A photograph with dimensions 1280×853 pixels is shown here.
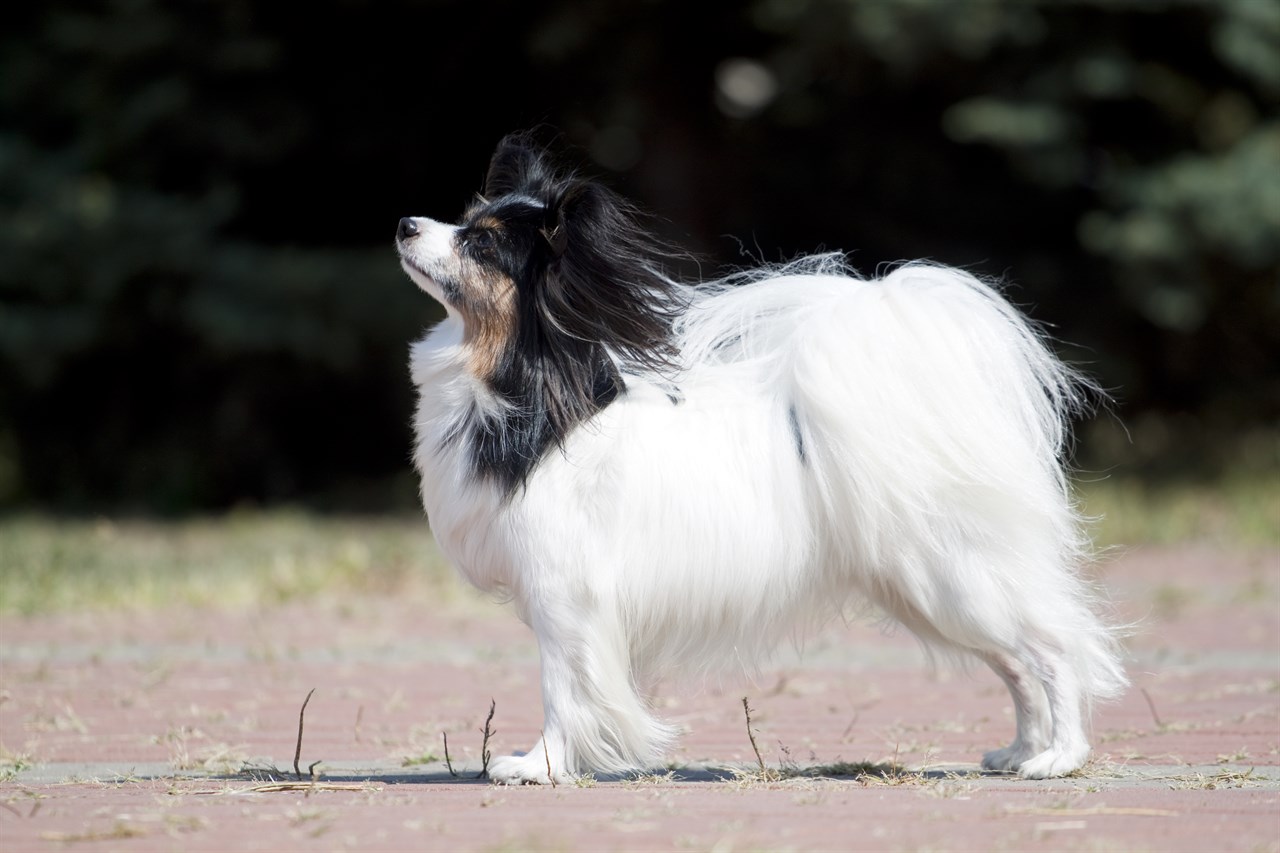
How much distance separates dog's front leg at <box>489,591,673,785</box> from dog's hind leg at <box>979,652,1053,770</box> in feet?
3.60

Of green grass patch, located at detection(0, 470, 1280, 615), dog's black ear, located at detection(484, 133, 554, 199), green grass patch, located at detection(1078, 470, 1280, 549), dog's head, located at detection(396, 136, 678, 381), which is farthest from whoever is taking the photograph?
green grass patch, located at detection(1078, 470, 1280, 549)

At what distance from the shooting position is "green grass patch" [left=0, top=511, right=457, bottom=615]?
877 cm

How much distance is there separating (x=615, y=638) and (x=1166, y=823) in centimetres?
153

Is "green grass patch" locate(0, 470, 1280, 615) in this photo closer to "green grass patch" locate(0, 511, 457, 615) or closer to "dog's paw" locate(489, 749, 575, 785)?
"green grass patch" locate(0, 511, 457, 615)

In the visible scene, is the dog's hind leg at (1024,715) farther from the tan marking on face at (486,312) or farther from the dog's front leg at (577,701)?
the tan marking on face at (486,312)

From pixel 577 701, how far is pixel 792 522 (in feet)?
2.63

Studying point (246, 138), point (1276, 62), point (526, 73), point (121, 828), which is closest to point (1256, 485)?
point (1276, 62)

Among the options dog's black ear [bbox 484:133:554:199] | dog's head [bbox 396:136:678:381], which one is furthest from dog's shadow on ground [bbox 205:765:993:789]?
dog's black ear [bbox 484:133:554:199]

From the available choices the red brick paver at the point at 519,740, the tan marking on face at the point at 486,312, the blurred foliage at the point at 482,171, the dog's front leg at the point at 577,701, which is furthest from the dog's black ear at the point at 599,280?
the blurred foliage at the point at 482,171

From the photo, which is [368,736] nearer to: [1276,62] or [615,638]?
[615,638]

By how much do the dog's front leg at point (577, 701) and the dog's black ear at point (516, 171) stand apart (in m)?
1.40

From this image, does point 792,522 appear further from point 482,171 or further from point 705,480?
point 482,171

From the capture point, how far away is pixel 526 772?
13.8 ft

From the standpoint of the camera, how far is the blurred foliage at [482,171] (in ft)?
40.1
